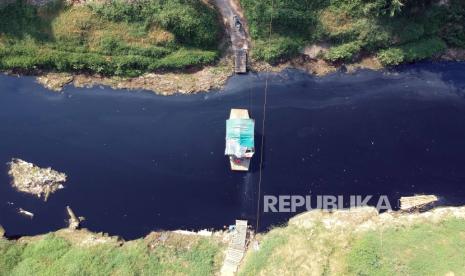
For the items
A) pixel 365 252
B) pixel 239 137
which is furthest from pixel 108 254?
pixel 365 252

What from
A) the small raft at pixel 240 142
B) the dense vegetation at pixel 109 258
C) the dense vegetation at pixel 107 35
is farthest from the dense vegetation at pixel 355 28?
the dense vegetation at pixel 109 258

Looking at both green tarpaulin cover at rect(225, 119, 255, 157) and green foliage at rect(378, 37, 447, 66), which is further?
green foliage at rect(378, 37, 447, 66)

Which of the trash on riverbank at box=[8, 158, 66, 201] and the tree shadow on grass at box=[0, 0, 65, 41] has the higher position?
the tree shadow on grass at box=[0, 0, 65, 41]

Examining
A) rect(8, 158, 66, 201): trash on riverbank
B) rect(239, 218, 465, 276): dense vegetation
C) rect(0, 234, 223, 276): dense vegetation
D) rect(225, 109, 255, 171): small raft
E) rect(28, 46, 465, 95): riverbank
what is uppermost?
rect(28, 46, 465, 95): riverbank

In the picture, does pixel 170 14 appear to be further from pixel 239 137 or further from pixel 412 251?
pixel 412 251

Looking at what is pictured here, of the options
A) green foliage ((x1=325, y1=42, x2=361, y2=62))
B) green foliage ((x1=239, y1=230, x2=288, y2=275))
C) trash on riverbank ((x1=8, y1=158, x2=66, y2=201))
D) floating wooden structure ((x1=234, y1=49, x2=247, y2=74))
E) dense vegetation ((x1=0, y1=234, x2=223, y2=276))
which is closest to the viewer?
green foliage ((x1=239, y1=230, x2=288, y2=275))

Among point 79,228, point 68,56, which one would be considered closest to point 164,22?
point 68,56

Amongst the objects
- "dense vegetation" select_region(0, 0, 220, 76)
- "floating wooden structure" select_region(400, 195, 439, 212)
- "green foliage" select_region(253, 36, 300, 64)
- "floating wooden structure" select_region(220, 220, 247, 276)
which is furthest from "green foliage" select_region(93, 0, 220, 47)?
"floating wooden structure" select_region(400, 195, 439, 212)

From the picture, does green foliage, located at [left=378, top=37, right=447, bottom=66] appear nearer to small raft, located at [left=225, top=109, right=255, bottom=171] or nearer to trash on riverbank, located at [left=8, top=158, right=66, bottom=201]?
small raft, located at [left=225, top=109, right=255, bottom=171]

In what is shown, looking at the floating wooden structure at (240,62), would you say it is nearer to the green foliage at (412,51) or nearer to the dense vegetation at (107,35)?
the dense vegetation at (107,35)
